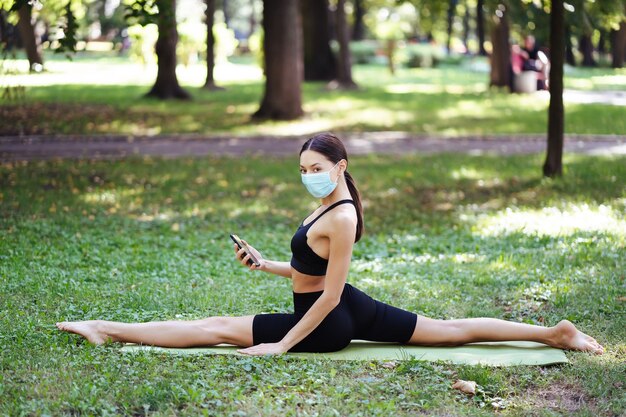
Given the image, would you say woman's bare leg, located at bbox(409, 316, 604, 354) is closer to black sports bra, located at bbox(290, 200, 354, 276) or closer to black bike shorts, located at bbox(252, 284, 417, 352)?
black bike shorts, located at bbox(252, 284, 417, 352)

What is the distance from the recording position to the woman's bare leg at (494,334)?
244 inches

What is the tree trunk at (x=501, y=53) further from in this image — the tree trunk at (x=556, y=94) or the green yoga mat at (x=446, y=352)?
the green yoga mat at (x=446, y=352)

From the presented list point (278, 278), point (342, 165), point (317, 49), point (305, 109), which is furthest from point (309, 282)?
point (317, 49)

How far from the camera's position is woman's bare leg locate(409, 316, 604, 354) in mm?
6195

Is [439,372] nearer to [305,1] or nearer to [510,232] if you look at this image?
[510,232]

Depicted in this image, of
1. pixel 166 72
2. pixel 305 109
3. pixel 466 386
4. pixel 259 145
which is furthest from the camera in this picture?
pixel 166 72

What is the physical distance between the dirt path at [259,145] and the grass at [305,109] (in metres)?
0.91

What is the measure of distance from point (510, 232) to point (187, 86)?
76.7 ft

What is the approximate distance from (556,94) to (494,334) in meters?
8.18

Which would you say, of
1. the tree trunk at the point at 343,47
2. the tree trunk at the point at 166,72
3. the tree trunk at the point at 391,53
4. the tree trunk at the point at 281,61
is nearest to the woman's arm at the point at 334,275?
the tree trunk at the point at 281,61

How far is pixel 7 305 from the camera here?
23.4ft

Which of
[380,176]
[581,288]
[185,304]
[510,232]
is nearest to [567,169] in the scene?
[380,176]

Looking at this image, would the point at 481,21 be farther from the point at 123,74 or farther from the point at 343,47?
the point at 123,74

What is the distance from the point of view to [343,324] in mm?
6035
